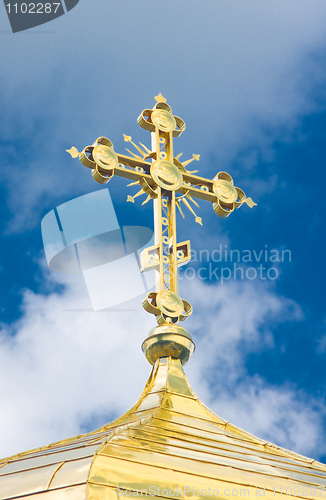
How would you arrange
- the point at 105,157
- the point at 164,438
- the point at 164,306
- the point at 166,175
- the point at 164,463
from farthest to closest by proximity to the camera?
the point at 166,175 → the point at 105,157 → the point at 164,306 → the point at 164,438 → the point at 164,463

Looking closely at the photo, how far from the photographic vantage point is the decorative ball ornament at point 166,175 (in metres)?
9.30

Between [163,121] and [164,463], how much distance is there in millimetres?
5376

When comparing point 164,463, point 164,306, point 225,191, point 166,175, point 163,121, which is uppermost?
point 163,121

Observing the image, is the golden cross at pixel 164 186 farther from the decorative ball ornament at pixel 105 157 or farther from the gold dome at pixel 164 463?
the gold dome at pixel 164 463

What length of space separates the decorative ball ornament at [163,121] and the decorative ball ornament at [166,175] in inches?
25.7

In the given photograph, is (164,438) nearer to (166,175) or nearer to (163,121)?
(166,175)

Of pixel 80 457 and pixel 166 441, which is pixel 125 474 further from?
pixel 166 441

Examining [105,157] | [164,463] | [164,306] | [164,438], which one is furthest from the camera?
[105,157]

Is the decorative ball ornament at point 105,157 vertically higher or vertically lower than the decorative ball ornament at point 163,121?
lower

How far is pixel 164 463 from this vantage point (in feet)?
19.6

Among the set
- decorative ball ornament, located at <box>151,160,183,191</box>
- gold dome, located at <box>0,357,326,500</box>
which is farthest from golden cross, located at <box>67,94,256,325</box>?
gold dome, located at <box>0,357,326,500</box>

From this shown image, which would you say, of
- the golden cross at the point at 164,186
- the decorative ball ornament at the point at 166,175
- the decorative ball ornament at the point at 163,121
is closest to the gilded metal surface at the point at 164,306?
the golden cross at the point at 164,186

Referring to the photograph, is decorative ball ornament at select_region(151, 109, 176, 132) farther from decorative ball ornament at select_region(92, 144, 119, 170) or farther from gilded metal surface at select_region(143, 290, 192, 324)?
gilded metal surface at select_region(143, 290, 192, 324)

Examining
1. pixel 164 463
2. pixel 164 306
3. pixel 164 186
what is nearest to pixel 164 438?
pixel 164 463
